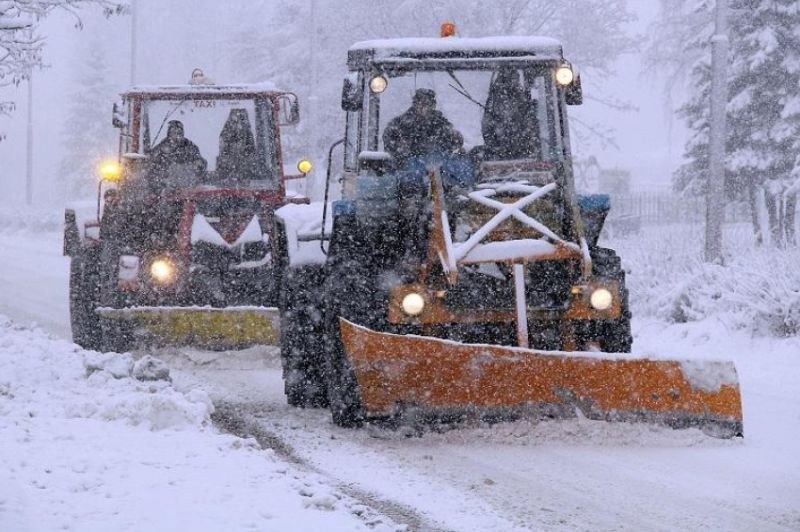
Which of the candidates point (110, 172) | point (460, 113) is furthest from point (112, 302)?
point (460, 113)

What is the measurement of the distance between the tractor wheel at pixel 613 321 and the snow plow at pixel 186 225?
2975 millimetres

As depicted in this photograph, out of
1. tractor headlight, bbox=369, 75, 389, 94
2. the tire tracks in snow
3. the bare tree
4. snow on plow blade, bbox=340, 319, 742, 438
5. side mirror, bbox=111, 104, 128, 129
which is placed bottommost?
the tire tracks in snow

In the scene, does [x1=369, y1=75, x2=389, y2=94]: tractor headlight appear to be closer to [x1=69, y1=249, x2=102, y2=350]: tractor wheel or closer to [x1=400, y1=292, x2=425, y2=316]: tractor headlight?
[x1=400, y1=292, x2=425, y2=316]: tractor headlight

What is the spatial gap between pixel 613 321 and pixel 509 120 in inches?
58.1

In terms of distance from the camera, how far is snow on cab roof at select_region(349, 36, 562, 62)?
7.34 metres

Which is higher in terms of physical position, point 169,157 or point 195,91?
point 195,91

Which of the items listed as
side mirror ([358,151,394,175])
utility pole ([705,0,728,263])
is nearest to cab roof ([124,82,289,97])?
side mirror ([358,151,394,175])

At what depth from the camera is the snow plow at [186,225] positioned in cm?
939

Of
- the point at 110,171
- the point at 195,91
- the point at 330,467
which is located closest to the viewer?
the point at 330,467

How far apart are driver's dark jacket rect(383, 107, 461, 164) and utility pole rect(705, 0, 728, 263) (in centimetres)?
612

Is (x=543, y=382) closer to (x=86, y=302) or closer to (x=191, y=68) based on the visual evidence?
(x=86, y=302)

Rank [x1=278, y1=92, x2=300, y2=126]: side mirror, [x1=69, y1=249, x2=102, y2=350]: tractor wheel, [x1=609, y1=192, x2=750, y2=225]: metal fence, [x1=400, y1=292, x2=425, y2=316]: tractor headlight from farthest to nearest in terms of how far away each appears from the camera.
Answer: [x1=609, y1=192, x2=750, y2=225]: metal fence → [x1=69, y1=249, x2=102, y2=350]: tractor wheel → [x1=278, y1=92, x2=300, y2=126]: side mirror → [x1=400, y1=292, x2=425, y2=316]: tractor headlight

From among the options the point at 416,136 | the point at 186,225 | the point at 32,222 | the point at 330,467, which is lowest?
the point at 330,467

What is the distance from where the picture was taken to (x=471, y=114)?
7.40m
